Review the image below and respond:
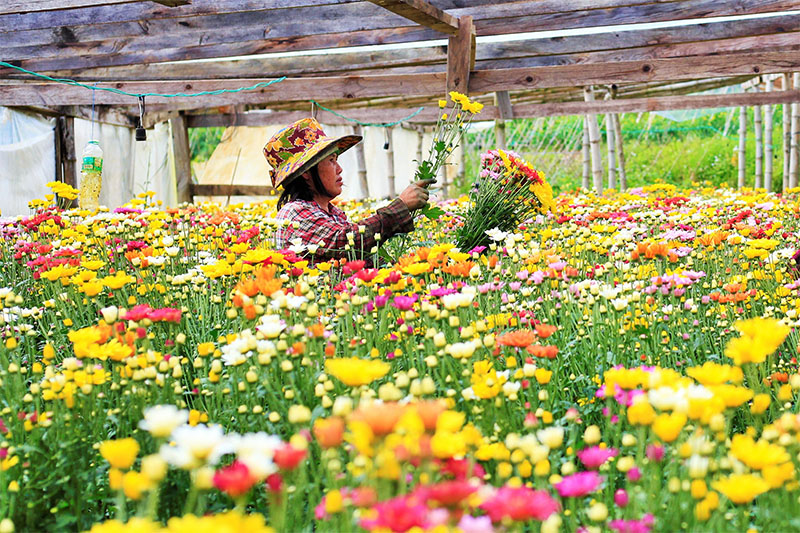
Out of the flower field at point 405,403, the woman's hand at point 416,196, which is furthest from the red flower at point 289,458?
the woman's hand at point 416,196

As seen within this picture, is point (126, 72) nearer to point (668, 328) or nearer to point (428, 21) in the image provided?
point (428, 21)

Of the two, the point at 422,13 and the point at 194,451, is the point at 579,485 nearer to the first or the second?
the point at 194,451

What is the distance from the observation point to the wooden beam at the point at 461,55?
5.30 metres

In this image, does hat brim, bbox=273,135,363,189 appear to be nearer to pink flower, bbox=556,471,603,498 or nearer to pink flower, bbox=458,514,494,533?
pink flower, bbox=556,471,603,498

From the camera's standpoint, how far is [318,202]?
339 centimetres

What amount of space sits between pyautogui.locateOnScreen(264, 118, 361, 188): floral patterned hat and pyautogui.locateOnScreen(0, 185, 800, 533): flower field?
1.45 ft

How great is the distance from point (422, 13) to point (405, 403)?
11.7 feet

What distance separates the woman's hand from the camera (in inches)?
119

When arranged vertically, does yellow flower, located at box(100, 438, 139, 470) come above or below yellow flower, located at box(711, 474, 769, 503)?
above

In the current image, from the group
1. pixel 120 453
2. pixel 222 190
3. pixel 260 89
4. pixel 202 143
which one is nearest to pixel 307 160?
pixel 120 453

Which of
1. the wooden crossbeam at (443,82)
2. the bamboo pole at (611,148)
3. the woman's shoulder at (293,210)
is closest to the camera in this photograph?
the woman's shoulder at (293,210)

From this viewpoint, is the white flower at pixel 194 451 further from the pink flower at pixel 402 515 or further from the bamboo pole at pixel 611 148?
the bamboo pole at pixel 611 148

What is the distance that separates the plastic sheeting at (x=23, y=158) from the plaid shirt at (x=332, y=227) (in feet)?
18.2

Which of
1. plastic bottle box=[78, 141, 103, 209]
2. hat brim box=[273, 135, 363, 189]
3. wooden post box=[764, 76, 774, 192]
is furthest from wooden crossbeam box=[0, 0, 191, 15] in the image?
wooden post box=[764, 76, 774, 192]
